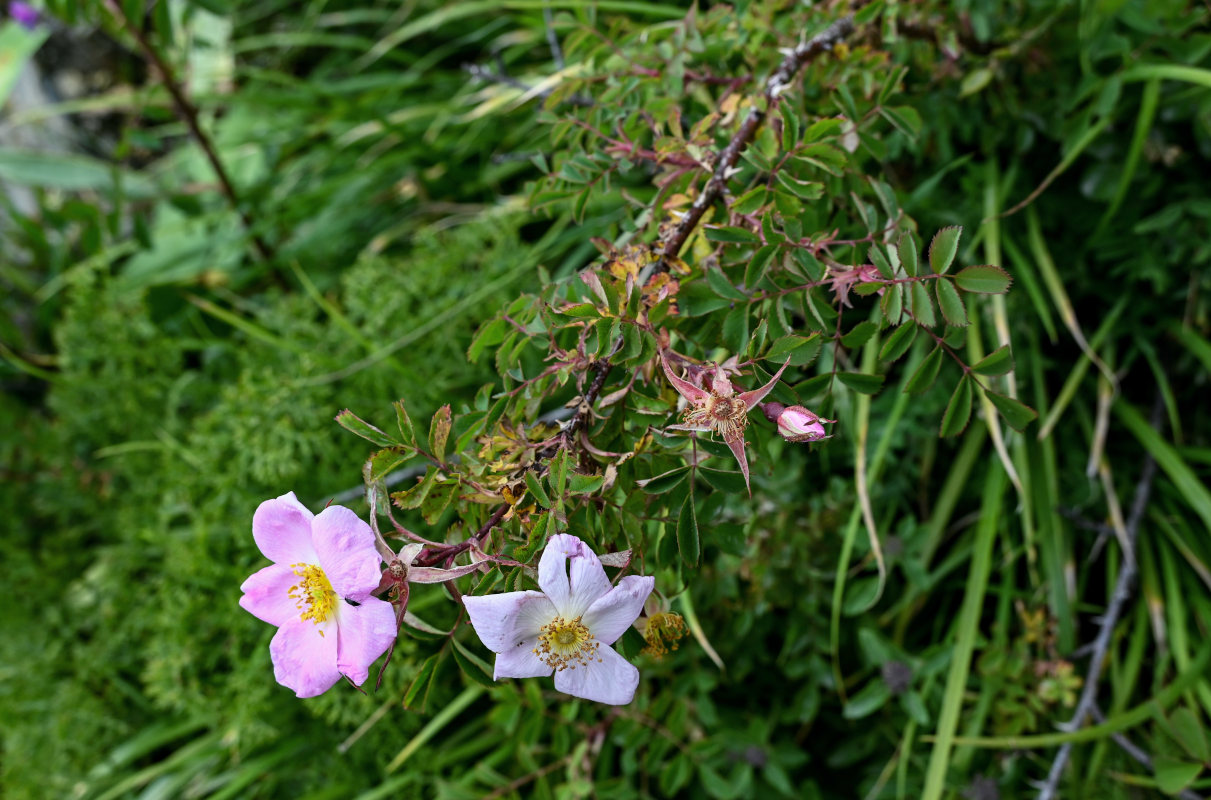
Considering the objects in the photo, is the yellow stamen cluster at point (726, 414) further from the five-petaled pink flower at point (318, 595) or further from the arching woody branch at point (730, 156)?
the five-petaled pink flower at point (318, 595)

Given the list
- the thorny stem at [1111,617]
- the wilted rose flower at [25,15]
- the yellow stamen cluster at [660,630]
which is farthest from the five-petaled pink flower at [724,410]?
the wilted rose flower at [25,15]

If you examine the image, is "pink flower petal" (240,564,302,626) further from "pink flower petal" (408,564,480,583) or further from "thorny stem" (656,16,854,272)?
"thorny stem" (656,16,854,272)

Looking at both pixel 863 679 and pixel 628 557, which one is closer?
pixel 628 557

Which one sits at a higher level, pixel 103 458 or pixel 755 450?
pixel 755 450

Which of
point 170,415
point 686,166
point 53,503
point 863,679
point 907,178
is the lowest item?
point 863,679

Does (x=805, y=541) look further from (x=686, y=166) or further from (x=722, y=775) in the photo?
(x=686, y=166)

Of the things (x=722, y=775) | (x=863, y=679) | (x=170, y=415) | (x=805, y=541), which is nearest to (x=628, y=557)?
(x=805, y=541)

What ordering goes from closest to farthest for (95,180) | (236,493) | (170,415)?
(236,493)
(170,415)
(95,180)

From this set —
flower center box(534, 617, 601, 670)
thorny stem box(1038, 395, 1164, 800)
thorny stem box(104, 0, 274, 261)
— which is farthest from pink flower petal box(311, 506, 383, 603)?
thorny stem box(104, 0, 274, 261)
